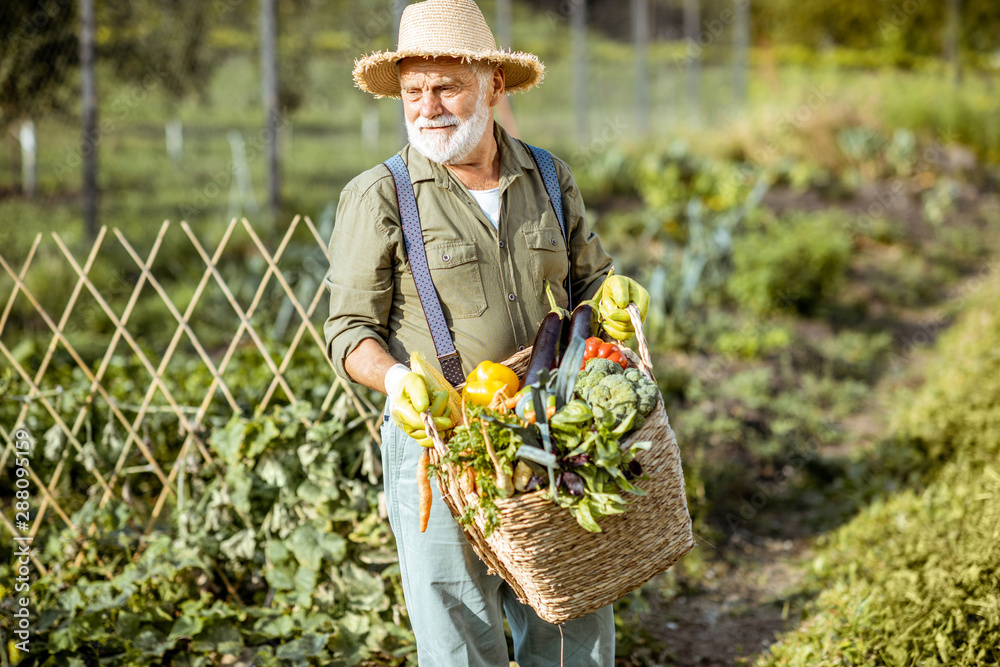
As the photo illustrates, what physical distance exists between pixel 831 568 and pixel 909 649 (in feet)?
2.15

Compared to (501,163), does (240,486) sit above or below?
below

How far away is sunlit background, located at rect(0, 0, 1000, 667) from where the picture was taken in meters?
2.52

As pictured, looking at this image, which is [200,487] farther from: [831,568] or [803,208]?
[803,208]

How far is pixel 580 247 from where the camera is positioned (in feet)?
6.65

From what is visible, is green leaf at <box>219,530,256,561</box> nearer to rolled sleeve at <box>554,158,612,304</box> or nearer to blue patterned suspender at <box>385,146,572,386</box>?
blue patterned suspender at <box>385,146,572,386</box>

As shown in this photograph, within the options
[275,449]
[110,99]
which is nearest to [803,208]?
[110,99]

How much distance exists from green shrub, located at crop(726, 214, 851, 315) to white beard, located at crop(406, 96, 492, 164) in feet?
12.2

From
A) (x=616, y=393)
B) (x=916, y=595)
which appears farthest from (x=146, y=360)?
(x=916, y=595)

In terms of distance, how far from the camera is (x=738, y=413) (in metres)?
4.04

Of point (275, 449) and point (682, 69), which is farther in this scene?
point (682, 69)

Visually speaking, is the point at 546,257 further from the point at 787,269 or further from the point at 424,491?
the point at 787,269

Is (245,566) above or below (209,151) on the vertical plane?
below

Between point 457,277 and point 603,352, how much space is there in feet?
1.15

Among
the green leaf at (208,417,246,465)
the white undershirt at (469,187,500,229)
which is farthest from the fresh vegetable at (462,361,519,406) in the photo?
the green leaf at (208,417,246,465)
